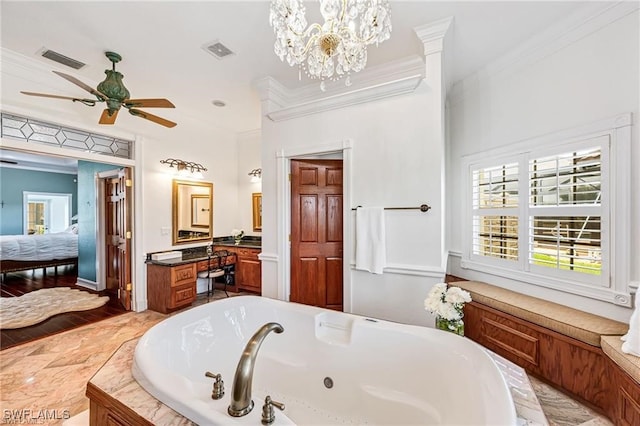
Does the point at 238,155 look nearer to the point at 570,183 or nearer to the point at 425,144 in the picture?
the point at 425,144

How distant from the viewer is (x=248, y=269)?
4.32 metres

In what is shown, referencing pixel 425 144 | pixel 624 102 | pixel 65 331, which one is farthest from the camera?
pixel 65 331

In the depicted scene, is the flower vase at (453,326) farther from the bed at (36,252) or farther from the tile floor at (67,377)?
the bed at (36,252)

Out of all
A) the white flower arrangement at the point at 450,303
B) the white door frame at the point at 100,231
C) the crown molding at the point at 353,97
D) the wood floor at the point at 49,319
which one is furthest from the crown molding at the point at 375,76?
the wood floor at the point at 49,319

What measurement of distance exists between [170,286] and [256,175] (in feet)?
7.32

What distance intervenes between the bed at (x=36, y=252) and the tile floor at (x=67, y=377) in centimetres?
367

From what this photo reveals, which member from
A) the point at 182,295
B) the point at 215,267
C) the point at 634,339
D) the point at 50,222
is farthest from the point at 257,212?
the point at 50,222

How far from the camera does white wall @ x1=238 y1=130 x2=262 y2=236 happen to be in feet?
16.1

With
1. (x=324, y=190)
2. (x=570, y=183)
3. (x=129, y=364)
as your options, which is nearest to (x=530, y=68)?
(x=570, y=183)

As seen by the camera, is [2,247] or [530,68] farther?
[2,247]

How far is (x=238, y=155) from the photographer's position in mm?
5129

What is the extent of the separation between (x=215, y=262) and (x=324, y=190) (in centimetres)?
224

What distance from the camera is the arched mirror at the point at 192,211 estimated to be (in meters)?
4.19

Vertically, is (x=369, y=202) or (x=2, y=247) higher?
(x=369, y=202)
